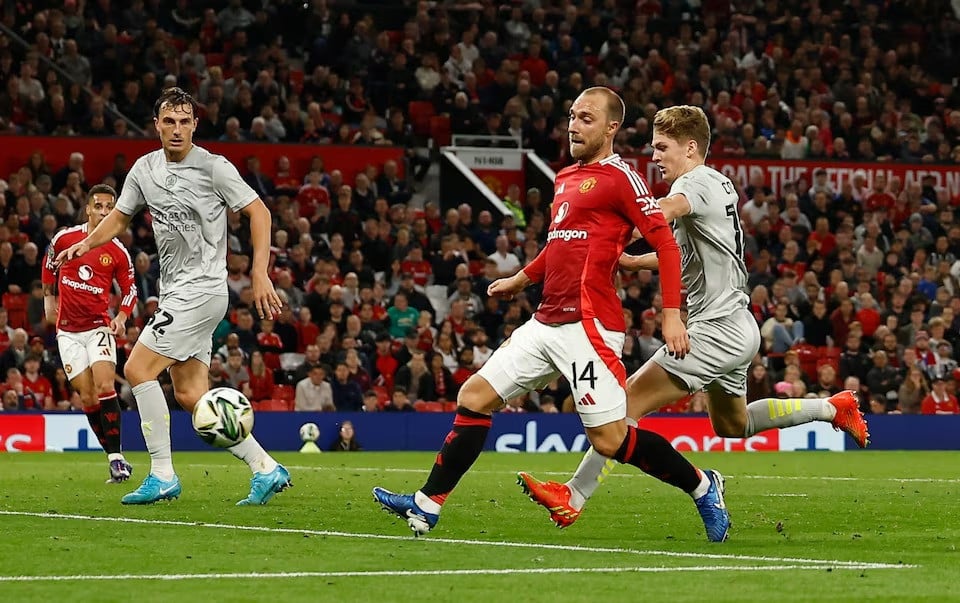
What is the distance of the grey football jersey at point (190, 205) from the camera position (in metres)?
10.8

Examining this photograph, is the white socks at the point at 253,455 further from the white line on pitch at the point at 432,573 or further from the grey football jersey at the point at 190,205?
the white line on pitch at the point at 432,573

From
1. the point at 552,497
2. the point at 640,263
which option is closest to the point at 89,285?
the point at 640,263

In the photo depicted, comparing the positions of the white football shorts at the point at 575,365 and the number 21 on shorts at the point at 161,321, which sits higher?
the white football shorts at the point at 575,365

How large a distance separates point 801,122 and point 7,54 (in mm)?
13786

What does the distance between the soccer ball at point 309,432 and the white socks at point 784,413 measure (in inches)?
465

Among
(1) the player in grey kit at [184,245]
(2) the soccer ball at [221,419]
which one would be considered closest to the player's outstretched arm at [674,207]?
(1) the player in grey kit at [184,245]

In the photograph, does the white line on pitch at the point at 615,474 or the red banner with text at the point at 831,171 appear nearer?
the white line on pitch at the point at 615,474

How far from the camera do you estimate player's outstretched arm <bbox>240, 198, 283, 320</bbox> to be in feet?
32.5

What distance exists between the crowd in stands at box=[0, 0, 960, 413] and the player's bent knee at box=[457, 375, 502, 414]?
528 inches

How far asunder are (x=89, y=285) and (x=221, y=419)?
14.7 ft

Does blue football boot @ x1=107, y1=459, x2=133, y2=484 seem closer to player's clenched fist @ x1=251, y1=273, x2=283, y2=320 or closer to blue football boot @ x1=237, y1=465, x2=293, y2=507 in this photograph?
blue football boot @ x1=237, y1=465, x2=293, y2=507

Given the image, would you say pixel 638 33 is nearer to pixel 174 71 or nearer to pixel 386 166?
pixel 386 166

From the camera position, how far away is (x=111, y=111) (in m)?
25.4

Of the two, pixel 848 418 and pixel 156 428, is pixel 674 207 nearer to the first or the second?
pixel 848 418
